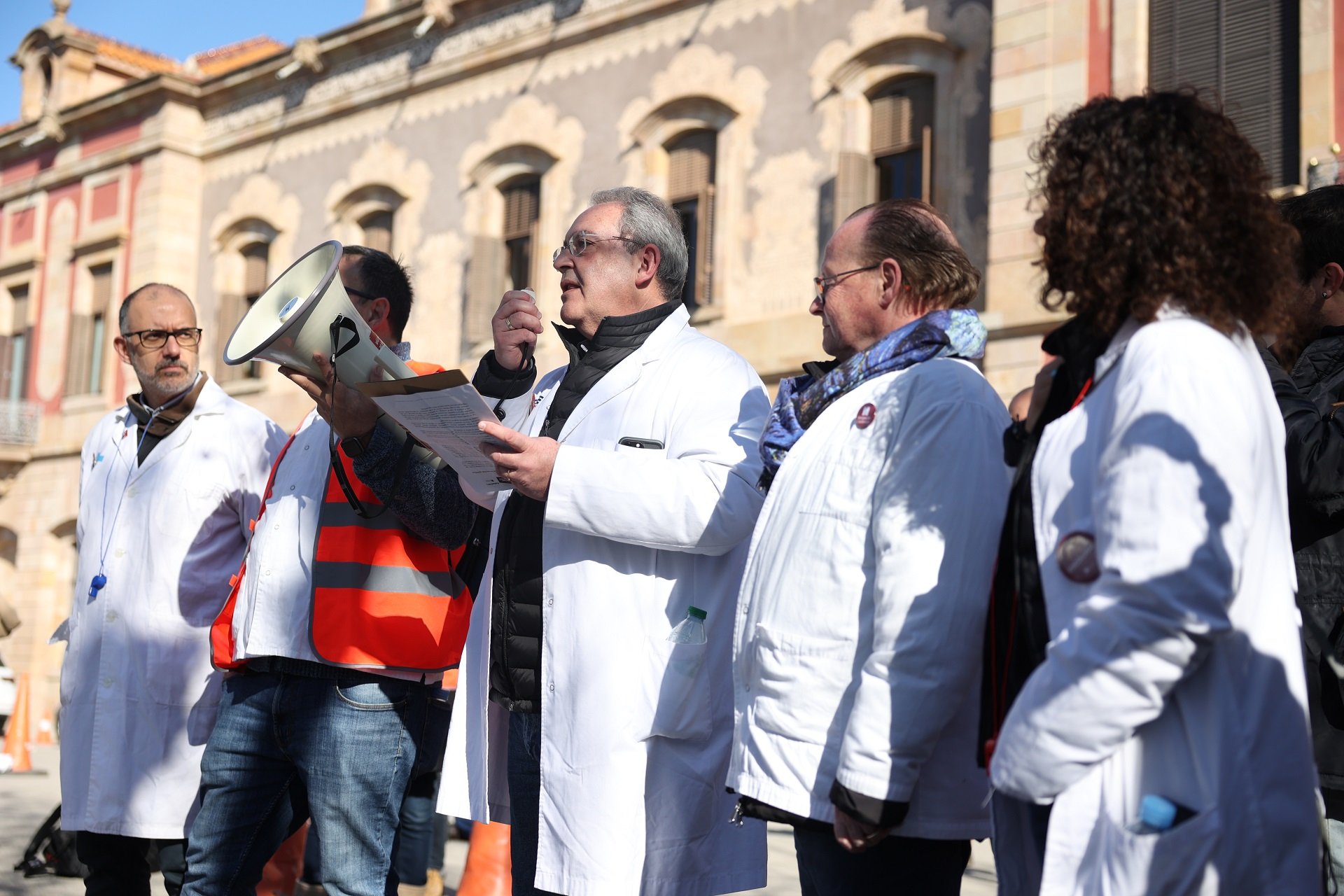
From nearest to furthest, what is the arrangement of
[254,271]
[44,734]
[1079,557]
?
[1079,557], [44,734], [254,271]

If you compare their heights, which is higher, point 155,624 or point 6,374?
point 6,374

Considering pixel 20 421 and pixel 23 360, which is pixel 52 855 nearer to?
pixel 20 421

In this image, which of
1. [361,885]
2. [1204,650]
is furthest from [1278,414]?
[361,885]

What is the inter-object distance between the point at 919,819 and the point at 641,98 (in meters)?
12.5

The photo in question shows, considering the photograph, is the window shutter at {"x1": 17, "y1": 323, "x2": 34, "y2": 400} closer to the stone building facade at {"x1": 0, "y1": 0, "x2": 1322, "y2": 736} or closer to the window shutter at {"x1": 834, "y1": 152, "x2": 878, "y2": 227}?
the stone building facade at {"x1": 0, "y1": 0, "x2": 1322, "y2": 736}

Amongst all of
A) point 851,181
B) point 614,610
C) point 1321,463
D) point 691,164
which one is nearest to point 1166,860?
point 1321,463

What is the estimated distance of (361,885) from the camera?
3.48 meters

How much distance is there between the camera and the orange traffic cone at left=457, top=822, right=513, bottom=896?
5.35m

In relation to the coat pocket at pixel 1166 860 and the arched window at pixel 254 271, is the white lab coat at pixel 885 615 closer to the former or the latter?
the coat pocket at pixel 1166 860

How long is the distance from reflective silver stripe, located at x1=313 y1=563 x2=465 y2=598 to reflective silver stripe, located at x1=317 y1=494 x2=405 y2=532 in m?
0.11

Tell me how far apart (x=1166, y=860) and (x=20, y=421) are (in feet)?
71.9

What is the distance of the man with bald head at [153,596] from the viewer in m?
4.30

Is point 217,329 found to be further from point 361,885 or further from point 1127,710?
point 1127,710

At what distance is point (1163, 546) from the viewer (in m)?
1.95
